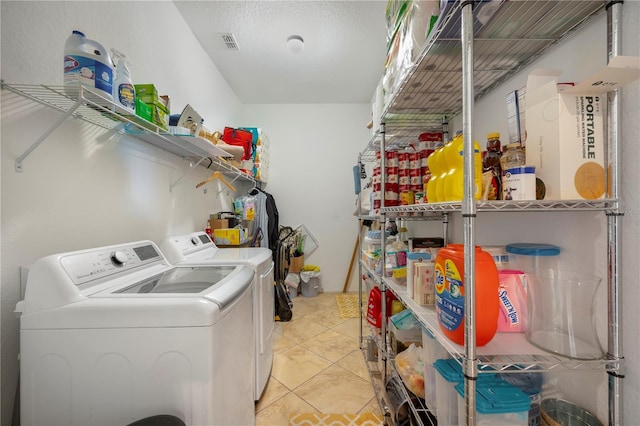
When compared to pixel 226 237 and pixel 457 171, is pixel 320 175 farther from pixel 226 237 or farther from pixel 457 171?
pixel 457 171

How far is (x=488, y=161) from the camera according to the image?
79 cm

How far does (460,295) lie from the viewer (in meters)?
0.73

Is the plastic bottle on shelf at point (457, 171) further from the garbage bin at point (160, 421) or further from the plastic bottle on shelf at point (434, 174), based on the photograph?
the garbage bin at point (160, 421)

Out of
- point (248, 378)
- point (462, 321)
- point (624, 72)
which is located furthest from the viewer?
point (248, 378)

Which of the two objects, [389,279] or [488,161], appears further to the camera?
[389,279]

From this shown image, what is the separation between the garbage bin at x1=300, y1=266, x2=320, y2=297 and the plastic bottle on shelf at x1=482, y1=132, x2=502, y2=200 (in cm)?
287

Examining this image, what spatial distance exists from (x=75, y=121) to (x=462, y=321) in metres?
1.75

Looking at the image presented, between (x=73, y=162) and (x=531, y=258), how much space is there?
1.94 m

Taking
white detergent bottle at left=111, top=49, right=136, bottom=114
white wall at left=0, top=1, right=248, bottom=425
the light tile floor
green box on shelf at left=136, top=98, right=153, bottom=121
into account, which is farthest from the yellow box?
white detergent bottle at left=111, top=49, right=136, bottom=114

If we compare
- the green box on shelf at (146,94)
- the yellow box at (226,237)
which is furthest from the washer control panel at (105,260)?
the yellow box at (226,237)

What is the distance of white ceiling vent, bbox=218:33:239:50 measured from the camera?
2.23 metres

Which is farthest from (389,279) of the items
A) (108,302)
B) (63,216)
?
(63,216)

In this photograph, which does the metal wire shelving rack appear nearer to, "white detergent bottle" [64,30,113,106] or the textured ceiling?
"white detergent bottle" [64,30,113,106]

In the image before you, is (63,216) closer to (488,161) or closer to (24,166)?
(24,166)
